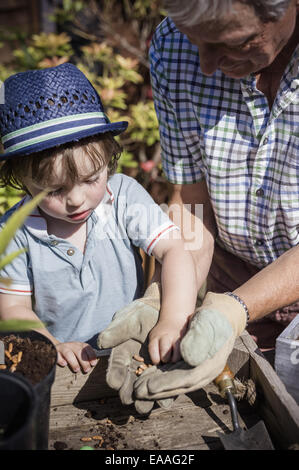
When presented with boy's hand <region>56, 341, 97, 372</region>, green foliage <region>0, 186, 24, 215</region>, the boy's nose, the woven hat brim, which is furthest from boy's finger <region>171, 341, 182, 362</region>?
green foliage <region>0, 186, 24, 215</region>

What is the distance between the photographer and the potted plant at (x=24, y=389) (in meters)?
0.79

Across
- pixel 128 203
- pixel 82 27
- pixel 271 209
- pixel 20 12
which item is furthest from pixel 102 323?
pixel 20 12

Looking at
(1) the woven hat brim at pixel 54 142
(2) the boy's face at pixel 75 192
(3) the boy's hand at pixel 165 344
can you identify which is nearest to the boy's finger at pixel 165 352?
(3) the boy's hand at pixel 165 344

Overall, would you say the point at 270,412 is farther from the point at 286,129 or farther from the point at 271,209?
the point at 286,129

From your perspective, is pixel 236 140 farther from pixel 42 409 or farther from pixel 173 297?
pixel 42 409

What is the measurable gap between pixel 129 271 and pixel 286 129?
815 mm

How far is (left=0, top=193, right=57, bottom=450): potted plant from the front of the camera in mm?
788

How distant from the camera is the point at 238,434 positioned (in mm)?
1047

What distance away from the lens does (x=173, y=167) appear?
183 centimetres

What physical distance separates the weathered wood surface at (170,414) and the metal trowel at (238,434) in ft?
0.14

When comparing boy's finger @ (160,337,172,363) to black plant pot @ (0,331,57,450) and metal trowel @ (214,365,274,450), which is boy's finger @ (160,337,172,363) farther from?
black plant pot @ (0,331,57,450)

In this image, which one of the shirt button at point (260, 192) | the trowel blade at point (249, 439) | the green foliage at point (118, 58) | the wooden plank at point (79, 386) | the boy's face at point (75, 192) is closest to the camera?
the trowel blade at point (249, 439)

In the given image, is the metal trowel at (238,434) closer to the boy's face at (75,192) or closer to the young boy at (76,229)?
the young boy at (76,229)

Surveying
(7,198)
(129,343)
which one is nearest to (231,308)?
(129,343)
